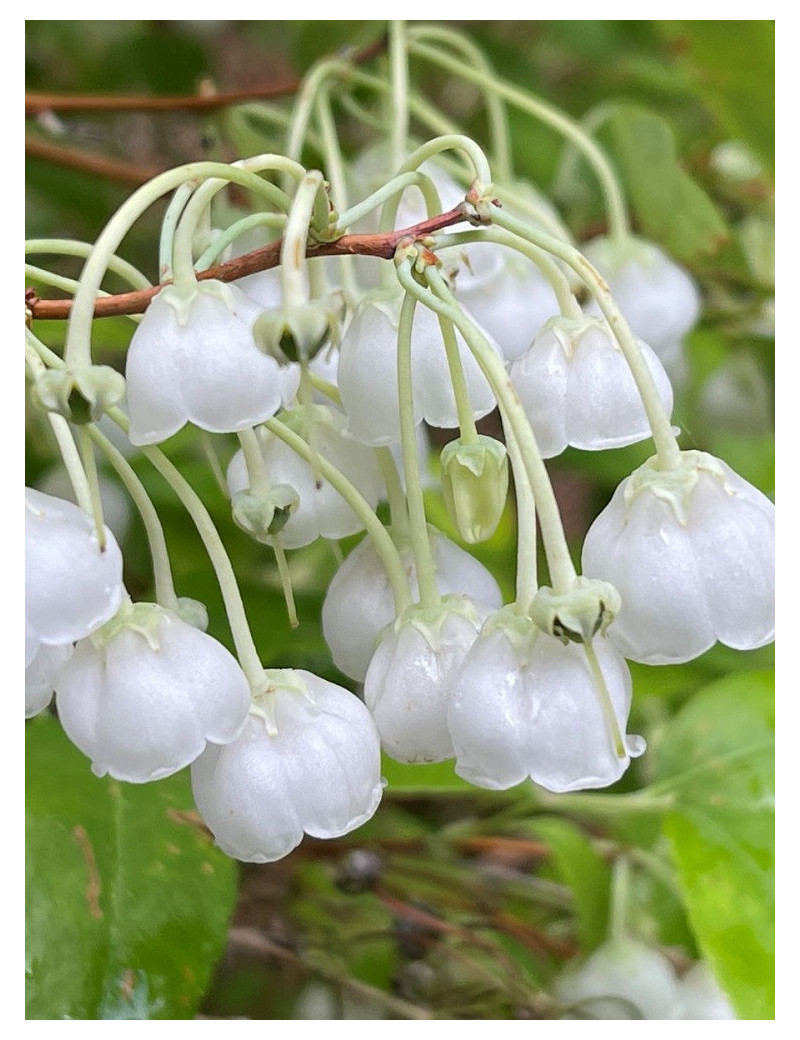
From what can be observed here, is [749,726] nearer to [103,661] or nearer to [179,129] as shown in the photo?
[103,661]

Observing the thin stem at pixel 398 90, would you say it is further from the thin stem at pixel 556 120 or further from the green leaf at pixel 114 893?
the green leaf at pixel 114 893

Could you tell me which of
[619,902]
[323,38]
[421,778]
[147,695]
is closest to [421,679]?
[147,695]

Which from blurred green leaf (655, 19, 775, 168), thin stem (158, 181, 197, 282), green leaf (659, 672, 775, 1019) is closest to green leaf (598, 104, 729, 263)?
blurred green leaf (655, 19, 775, 168)

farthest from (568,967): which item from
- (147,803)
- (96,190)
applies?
(96,190)

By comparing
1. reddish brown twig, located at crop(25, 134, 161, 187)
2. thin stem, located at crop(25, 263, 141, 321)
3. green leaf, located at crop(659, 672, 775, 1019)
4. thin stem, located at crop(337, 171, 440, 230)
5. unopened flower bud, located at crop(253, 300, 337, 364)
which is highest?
thin stem, located at crop(337, 171, 440, 230)

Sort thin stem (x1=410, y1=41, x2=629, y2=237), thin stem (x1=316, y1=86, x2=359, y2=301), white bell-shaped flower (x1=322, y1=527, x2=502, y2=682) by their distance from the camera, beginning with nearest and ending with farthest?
white bell-shaped flower (x1=322, y1=527, x2=502, y2=682)
thin stem (x1=316, y1=86, x2=359, y2=301)
thin stem (x1=410, y1=41, x2=629, y2=237)

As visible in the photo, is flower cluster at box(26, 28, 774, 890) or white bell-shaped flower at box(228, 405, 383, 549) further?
white bell-shaped flower at box(228, 405, 383, 549)

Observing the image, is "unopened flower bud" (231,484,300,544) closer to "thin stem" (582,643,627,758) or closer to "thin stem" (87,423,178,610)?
"thin stem" (87,423,178,610)
